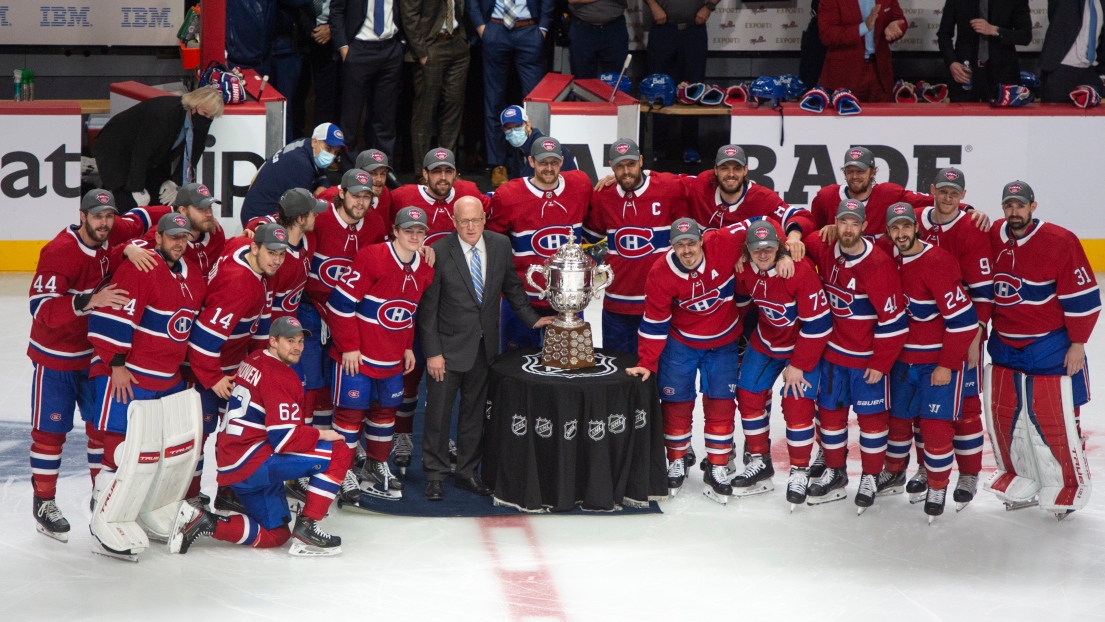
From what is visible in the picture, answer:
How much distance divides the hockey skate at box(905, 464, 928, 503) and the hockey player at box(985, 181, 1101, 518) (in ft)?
1.02

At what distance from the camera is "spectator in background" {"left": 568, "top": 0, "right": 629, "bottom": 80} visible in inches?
397

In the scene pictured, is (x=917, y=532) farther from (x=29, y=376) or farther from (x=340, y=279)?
(x=29, y=376)

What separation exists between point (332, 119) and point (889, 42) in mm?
4545

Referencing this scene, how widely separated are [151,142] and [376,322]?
3.47m

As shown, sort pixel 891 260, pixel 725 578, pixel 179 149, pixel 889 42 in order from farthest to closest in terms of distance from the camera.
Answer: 1. pixel 889 42
2. pixel 179 149
3. pixel 891 260
4. pixel 725 578

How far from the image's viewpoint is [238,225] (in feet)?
30.9

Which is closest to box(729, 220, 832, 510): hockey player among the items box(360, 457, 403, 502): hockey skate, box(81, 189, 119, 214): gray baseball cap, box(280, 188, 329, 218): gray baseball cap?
box(360, 457, 403, 502): hockey skate

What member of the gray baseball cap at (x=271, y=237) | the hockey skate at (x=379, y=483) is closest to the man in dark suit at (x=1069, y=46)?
the hockey skate at (x=379, y=483)

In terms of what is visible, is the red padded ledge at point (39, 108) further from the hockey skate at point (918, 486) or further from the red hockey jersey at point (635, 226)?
the hockey skate at point (918, 486)

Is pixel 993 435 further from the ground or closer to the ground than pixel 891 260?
closer to the ground

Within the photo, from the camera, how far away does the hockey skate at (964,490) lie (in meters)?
5.98

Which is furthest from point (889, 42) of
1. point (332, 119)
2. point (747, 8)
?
point (332, 119)

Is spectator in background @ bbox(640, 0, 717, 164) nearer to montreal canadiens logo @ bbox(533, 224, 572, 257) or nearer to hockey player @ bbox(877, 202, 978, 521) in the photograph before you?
montreal canadiens logo @ bbox(533, 224, 572, 257)

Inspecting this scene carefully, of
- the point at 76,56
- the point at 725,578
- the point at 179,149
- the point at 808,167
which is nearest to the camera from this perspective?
the point at 725,578
